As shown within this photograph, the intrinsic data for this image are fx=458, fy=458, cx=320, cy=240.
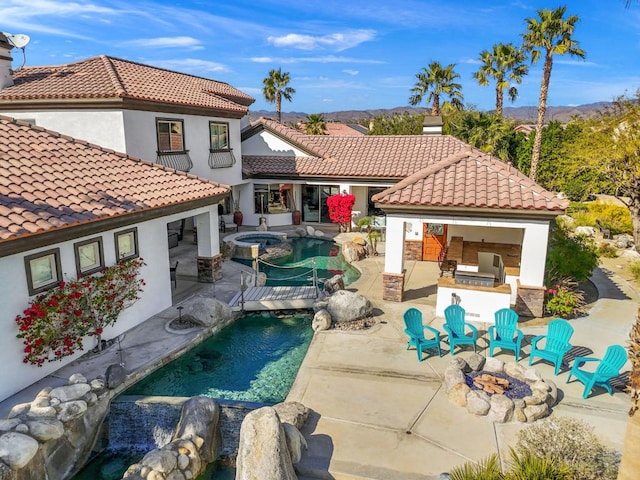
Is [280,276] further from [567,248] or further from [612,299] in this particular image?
[612,299]

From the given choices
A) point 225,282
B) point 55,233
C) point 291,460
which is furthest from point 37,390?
point 225,282

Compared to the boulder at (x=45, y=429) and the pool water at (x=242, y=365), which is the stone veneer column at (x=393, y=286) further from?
the boulder at (x=45, y=429)

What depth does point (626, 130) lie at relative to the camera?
1952cm

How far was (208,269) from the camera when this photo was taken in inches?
724

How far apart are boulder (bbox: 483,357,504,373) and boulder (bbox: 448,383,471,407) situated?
122 cm

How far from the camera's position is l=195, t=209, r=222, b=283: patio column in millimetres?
17969

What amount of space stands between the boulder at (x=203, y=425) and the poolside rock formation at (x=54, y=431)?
75.0 inches

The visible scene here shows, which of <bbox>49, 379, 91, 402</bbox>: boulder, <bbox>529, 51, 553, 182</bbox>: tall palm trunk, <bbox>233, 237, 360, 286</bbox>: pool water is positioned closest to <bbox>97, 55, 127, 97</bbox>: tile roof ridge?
<bbox>233, 237, 360, 286</bbox>: pool water

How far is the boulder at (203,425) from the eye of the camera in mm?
9148

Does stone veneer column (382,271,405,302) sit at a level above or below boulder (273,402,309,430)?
above

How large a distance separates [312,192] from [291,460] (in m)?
24.0

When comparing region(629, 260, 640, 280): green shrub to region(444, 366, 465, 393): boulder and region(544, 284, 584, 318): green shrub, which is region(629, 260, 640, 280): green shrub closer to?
region(544, 284, 584, 318): green shrub

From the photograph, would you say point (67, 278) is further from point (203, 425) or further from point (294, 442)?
point (294, 442)

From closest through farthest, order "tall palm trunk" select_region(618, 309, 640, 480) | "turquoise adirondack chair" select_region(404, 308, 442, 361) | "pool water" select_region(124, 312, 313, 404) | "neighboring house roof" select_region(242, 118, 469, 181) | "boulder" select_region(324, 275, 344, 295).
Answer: "tall palm trunk" select_region(618, 309, 640, 480)
"pool water" select_region(124, 312, 313, 404)
"turquoise adirondack chair" select_region(404, 308, 442, 361)
"boulder" select_region(324, 275, 344, 295)
"neighboring house roof" select_region(242, 118, 469, 181)
